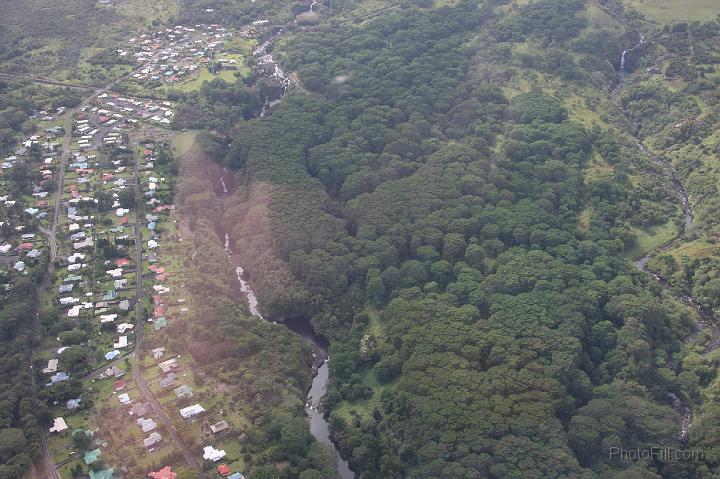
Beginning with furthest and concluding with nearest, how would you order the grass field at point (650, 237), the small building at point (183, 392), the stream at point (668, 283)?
the grass field at point (650, 237) < the stream at point (668, 283) < the small building at point (183, 392)

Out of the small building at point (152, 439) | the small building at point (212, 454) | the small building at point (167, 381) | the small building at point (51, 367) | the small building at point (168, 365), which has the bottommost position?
the small building at point (212, 454)

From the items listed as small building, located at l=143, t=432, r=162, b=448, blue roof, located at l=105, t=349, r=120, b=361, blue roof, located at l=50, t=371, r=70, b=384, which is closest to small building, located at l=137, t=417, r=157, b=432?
small building, located at l=143, t=432, r=162, b=448

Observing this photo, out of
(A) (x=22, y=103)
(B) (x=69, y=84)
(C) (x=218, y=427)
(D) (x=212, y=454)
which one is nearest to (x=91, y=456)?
(D) (x=212, y=454)

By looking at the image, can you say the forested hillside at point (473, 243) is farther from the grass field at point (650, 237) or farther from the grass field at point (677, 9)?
the grass field at point (677, 9)

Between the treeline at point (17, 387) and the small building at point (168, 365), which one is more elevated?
the treeline at point (17, 387)

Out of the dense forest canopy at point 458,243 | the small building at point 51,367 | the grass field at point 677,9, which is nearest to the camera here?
the dense forest canopy at point 458,243

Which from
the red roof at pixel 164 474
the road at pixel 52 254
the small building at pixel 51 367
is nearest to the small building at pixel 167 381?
the red roof at pixel 164 474

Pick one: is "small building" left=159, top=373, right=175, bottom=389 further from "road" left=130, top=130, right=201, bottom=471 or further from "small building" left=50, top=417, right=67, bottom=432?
"small building" left=50, top=417, right=67, bottom=432
